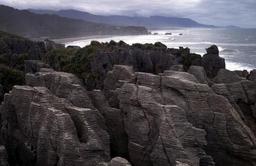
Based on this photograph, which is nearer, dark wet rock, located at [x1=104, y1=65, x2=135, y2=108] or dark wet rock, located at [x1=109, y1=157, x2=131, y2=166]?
dark wet rock, located at [x1=109, y1=157, x2=131, y2=166]

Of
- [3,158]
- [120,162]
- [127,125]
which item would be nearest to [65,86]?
[127,125]

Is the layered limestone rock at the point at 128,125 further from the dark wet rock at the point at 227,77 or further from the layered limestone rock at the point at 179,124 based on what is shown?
the dark wet rock at the point at 227,77

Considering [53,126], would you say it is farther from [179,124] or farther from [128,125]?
[179,124]

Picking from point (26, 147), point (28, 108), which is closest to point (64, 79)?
point (28, 108)

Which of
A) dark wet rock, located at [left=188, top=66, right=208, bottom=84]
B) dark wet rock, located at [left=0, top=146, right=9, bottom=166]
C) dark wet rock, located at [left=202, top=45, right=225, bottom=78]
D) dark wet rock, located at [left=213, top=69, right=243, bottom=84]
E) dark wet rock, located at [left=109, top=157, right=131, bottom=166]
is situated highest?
dark wet rock, located at [left=188, top=66, right=208, bottom=84]

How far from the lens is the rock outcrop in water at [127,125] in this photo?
20688 millimetres

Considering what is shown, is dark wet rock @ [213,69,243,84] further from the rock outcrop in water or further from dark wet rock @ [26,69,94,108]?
dark wet rock @ [26,69,94,108]

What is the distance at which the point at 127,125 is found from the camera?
23922mm

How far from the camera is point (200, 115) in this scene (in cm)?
2436

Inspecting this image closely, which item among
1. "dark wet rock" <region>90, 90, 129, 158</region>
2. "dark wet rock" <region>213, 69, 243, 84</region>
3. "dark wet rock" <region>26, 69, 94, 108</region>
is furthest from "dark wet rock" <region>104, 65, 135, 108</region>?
"dark wet rock" <region>213, 69, 243, 84</region>

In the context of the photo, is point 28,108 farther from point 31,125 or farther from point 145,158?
point 145,158

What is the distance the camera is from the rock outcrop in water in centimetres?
2069

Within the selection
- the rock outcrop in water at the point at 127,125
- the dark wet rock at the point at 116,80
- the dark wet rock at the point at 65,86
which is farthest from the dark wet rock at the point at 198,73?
the dark wet rock at the point at 65,86

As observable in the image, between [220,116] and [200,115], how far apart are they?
3.31 feet
